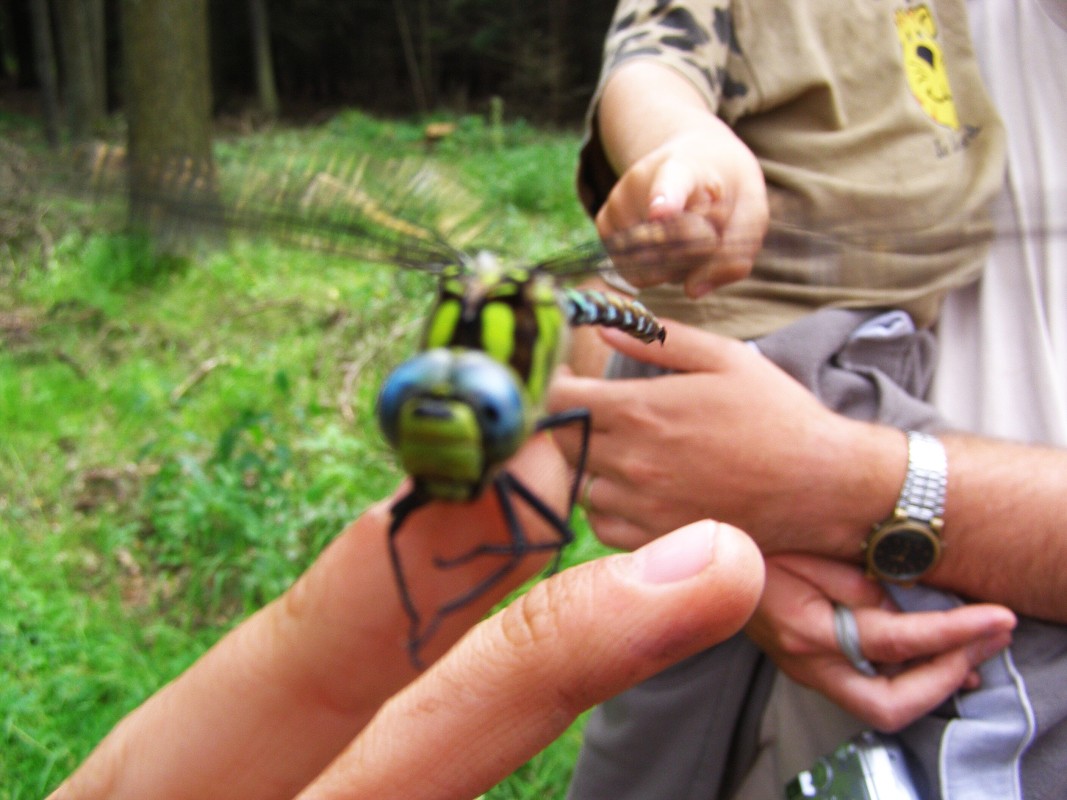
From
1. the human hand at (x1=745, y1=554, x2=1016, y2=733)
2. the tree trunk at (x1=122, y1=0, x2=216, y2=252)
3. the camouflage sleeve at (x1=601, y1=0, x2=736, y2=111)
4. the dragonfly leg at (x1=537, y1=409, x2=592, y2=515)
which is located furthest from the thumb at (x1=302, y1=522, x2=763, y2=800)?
the tree trunk at (x1=122, y1=0, x2=216, y2=252)

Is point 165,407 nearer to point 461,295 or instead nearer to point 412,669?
point 412,669

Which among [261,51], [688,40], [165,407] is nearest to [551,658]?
[688,40]

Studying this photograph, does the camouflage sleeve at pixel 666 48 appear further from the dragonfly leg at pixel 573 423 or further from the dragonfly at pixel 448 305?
the dragonfly leg at pixel 573 423

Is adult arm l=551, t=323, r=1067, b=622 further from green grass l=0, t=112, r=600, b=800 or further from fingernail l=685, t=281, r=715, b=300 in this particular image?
green grass l=0, t=112, r=600, b=800

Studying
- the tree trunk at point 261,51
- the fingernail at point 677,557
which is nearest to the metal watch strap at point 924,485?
the fingernail at point 677,557

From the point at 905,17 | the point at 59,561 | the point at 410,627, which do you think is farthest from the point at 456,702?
the point at 59,561

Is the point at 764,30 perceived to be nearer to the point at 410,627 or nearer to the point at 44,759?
the point at 410,627
